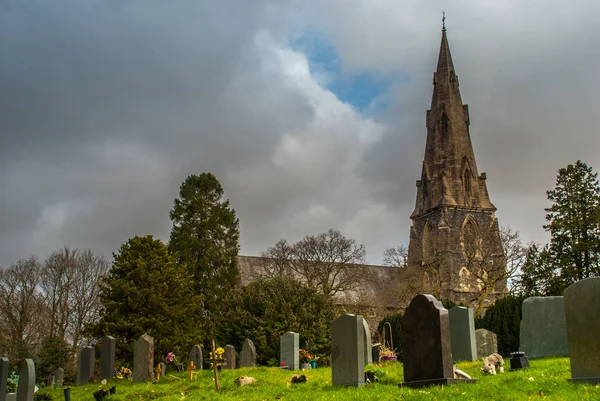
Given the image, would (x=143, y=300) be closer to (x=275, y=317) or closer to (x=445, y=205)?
(x=275, y=317)

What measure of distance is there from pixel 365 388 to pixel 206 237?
3737 centimetres

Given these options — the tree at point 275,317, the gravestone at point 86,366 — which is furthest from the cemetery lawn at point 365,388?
the tree at point 275,317

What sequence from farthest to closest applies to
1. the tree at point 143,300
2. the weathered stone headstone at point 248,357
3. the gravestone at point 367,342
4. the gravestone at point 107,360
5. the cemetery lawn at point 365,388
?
the tree at point 143,300 < the gravestone at point 107,360 < the weathered stone headstone at point 248,357 < the gravestone at point 367,342 < the cemetery lawn at point 365,388

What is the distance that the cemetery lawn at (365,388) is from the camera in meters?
8.88

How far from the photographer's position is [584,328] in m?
9.42

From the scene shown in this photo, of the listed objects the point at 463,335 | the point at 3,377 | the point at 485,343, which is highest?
the point at 463,335

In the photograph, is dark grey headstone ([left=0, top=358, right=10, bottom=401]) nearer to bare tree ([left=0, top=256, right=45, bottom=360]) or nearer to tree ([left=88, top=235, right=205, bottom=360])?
tree ([left=88, top=235, right=205, bottom=360])

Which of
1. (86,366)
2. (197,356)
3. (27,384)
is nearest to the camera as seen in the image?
(27,384)

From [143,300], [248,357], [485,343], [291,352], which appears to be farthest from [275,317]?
[485,343]

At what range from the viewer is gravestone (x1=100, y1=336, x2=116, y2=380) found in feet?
69.2

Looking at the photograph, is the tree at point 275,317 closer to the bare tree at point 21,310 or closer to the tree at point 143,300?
the tree at point 143,300

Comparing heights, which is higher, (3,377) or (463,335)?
(463,335)

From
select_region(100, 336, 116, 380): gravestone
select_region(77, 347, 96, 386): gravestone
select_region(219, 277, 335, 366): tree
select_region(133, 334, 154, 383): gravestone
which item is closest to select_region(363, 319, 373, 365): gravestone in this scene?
Answer: select_region(133, 334, 154, 383): gravestone

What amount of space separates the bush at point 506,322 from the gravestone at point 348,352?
10811 millimetres
